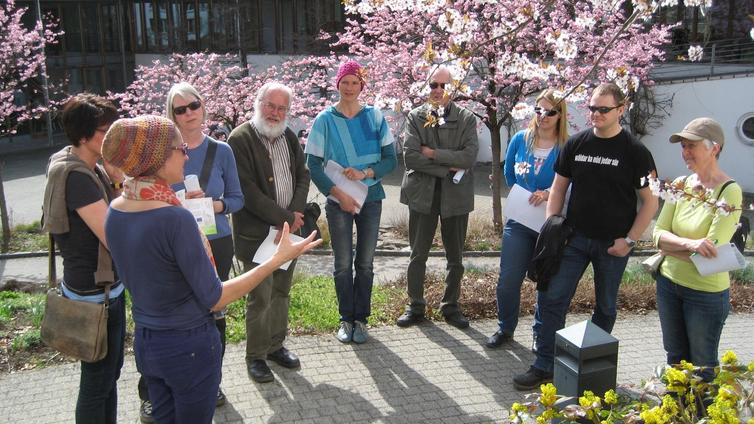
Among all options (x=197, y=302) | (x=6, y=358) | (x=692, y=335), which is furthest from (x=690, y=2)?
Result: (x=6, y=358)

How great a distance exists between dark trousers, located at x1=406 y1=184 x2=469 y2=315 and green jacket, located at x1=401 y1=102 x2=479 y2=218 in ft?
0.35

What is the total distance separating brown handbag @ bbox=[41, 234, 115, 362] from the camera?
323cm

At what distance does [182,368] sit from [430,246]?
10.8 ft

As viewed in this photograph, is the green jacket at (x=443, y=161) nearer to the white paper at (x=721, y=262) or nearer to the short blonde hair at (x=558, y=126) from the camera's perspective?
the short blonde hair at (x=558, y=126)

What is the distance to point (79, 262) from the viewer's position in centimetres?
330

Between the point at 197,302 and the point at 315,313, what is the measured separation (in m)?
3.31

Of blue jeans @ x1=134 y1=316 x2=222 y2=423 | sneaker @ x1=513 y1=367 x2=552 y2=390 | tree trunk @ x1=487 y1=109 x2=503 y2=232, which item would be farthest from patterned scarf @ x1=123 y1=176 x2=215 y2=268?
tree trunk @ x1=487 y1=109 x2=503 y2=232

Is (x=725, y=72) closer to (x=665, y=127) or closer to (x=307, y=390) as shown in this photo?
(x=665, y=127)

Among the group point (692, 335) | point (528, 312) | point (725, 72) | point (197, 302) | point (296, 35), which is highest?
point (296, 35)

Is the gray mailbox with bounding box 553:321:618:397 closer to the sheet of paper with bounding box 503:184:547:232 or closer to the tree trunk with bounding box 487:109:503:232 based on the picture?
the sheet of paper with bounding box 503:184:547:232

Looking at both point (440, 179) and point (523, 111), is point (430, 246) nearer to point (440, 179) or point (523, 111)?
point (440, 179)

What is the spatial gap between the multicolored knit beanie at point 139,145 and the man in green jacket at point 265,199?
2039 mm

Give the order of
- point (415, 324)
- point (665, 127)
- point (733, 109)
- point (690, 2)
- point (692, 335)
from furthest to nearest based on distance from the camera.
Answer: point (665, 127), point (733, 109), point (415, 324), point (692, 335), point (690, 2)

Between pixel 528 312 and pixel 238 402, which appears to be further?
pixel 528 312
